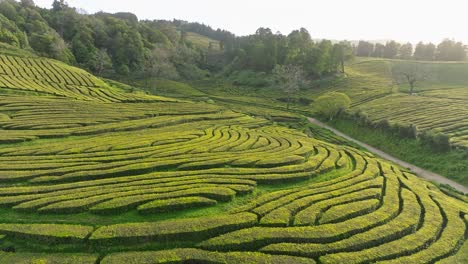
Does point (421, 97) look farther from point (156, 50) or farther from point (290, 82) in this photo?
point (156, 50)

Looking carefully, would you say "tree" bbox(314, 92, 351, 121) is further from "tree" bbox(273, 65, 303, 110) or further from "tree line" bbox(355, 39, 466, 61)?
"tree line" bbox(355, 39, 466, 61)

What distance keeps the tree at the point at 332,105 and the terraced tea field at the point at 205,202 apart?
97.4 ft

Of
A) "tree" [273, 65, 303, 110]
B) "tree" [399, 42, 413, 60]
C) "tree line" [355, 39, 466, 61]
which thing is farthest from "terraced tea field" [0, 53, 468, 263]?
"tree" [399, 42, 413, 60]

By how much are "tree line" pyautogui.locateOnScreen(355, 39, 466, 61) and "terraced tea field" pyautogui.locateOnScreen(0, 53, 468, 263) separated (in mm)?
126535

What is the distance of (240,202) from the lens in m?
25.7

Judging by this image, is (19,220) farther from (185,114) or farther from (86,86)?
(86,86)

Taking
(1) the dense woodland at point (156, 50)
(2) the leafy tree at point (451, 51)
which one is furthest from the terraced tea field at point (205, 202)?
(2) the leafy tree at point (451, 51)

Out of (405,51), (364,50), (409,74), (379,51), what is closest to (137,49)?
(409,74)

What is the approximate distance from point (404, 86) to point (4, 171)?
94242 millimetres

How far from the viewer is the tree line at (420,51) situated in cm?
13825

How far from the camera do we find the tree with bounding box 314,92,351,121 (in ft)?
230

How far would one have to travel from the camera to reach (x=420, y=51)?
14675cm

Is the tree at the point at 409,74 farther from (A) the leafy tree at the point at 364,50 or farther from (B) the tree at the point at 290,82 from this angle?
(A) the leafy tree at the point at 364,50

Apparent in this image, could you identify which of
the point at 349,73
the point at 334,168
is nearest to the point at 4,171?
the point at 334,168
